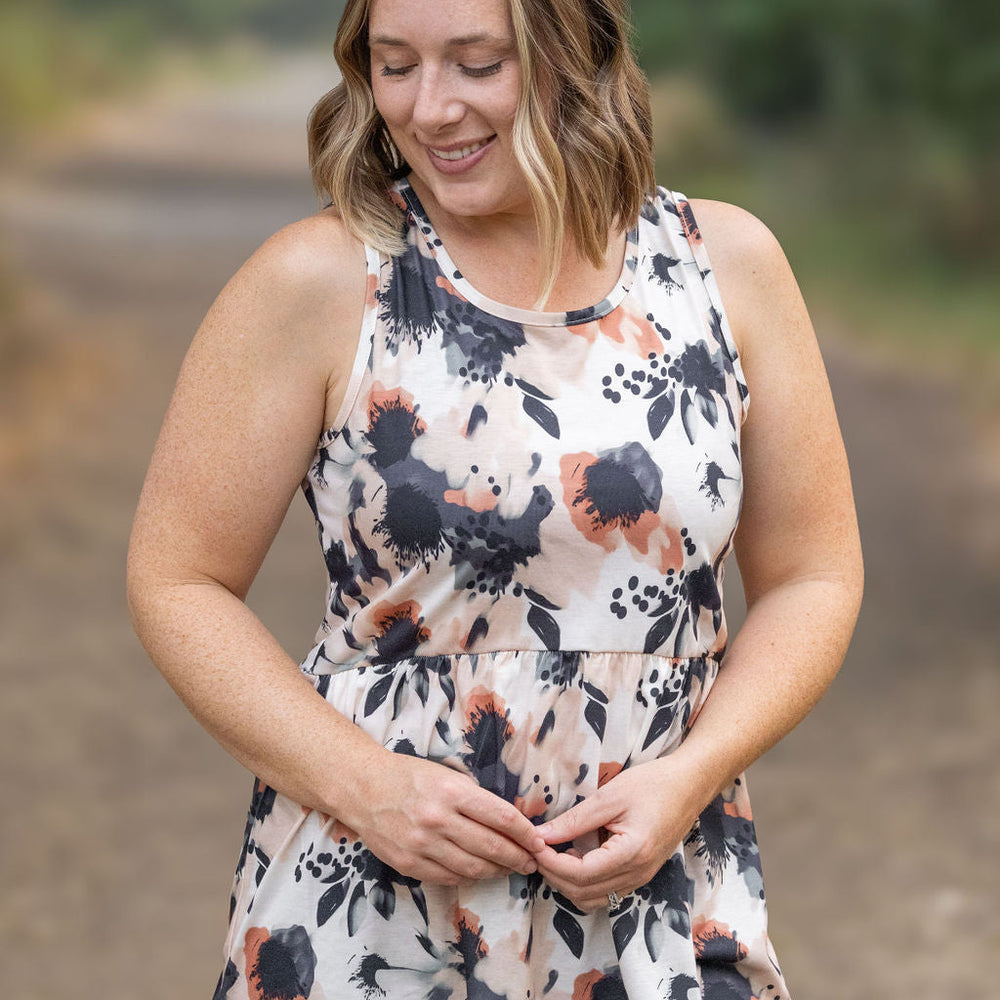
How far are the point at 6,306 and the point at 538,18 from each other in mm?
5844

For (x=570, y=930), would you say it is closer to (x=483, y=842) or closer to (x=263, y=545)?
(x=483, y=842)

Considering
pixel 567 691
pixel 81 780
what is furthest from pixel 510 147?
pixel 81 780

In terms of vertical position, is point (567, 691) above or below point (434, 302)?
below

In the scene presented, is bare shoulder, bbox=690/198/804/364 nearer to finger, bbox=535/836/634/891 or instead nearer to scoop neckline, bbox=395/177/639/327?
scoop neckline, bbox=395/177/639/327

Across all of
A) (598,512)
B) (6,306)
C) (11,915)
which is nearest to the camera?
(598,512)

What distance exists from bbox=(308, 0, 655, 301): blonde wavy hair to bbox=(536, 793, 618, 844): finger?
428 millimetres

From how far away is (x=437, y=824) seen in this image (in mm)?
1256

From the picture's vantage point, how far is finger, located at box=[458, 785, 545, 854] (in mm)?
1256

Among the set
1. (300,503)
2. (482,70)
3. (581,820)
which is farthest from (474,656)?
(300,503)

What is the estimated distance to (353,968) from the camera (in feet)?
4.38

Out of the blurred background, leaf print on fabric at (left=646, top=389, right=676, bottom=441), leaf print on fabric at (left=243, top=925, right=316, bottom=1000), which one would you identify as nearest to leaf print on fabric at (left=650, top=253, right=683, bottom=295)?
leaf print on fabric at (left=646, top=389, right=676, bottom=441)

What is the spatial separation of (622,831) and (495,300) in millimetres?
458

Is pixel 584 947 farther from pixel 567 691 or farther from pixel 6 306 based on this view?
pixel 6 306

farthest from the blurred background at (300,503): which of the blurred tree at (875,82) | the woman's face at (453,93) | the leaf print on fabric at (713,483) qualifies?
the woman's face at (453,93)
